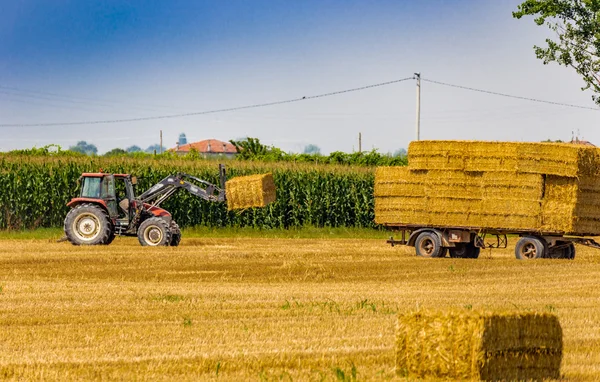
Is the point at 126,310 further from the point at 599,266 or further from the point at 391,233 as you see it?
the point at 391,233

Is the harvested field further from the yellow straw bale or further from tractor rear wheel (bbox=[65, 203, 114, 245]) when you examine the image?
the yellow straw bale

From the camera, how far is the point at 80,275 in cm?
2338

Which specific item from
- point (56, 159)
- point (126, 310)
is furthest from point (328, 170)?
point (126, 310)

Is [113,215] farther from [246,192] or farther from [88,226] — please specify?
[246,192]

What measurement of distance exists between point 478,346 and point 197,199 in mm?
29651

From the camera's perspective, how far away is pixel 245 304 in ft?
58.2

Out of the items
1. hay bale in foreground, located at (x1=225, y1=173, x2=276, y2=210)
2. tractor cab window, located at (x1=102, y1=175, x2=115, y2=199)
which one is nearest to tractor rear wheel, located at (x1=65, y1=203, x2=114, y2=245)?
tractor cab window, located at (x1=102, y1=175, x2=115, y2=199)

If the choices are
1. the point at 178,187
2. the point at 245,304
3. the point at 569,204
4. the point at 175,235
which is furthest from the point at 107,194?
the point at 245,304

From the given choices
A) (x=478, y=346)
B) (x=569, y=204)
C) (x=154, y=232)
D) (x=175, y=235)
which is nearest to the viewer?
(x=478, y=346)

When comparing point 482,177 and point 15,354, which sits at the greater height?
point 482,177

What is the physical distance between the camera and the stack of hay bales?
26.5m

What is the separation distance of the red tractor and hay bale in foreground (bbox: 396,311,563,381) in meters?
19.4

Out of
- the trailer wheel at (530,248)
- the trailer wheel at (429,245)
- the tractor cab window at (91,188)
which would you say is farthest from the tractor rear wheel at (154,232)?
the trailer wheel at (530,248)

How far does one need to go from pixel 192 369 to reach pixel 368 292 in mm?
8543
